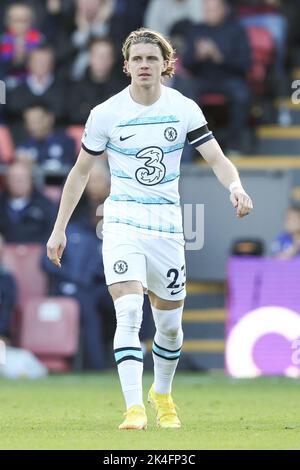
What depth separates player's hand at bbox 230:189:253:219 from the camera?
27.3 feet

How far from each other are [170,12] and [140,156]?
34.2ft

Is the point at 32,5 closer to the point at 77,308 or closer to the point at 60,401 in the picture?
the point at 77,308

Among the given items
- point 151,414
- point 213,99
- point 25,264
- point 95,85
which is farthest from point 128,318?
point 213,99

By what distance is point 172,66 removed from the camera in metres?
8.95

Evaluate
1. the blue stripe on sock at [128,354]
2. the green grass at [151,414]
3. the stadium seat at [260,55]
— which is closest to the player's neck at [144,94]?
the blue stripe on sock at [128,354]

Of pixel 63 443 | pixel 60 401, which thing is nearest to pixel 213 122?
pixel 60 401

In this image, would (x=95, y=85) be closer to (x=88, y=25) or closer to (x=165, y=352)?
(x=88, y=25)

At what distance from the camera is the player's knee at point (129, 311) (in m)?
8.45

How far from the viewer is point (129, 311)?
8438 millimetres

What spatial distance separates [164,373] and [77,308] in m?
6.28

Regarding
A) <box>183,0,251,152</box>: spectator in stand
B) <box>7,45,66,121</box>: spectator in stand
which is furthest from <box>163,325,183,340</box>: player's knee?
<box>7,45,66,121</box>: spectator in stand

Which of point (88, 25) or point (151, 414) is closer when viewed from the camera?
point (151, 414)

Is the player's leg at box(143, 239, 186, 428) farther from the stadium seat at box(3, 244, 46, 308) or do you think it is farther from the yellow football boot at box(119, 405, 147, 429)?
the stadium seat at box(3, 244, 46, 308)

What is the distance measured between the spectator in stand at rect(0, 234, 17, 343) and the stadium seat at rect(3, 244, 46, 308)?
64cm
